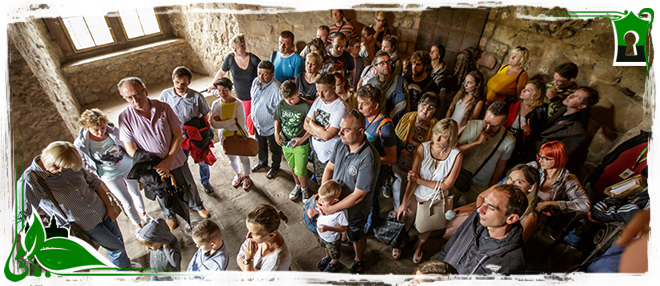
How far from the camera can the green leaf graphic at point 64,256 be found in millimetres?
1600

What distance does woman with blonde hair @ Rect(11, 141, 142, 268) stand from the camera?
83.1 inches

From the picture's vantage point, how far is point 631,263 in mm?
1558

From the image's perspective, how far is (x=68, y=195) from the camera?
2303 mm

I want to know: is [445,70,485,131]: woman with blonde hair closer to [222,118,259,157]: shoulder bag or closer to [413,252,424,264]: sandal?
[413,252,424,264]: sandal

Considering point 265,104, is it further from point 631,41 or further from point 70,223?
point 631,41

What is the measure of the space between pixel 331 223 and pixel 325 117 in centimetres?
104

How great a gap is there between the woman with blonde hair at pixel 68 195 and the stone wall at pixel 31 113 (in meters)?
3.83

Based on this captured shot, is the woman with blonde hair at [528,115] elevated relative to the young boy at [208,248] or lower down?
elevated

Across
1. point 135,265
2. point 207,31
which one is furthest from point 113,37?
point 135,265

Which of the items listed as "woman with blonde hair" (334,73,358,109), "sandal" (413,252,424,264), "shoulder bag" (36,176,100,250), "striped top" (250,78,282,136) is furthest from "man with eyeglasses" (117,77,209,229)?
"sandal" (413,252,424,264)

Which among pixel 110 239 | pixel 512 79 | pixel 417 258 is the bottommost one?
pixel 417 258

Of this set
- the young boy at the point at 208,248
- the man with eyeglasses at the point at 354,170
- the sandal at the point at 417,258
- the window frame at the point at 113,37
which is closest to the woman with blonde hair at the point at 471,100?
the sandal at the point at 417,258

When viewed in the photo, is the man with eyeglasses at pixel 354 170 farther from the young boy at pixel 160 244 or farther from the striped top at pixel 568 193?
the striped top at pixel 568 193

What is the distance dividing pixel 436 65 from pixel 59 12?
161 inches
